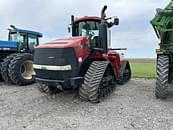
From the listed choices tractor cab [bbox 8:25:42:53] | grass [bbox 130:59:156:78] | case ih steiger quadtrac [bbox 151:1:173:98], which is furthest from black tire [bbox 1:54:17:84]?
grass [bbox 130:59:156:78]

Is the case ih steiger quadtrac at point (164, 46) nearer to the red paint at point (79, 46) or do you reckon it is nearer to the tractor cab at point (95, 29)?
the tractor cab at point (95, 29)

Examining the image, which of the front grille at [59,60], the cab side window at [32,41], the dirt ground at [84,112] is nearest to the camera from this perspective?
the dirt ground at [84,112]

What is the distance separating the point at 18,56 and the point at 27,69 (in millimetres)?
926

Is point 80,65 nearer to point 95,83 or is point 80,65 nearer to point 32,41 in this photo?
point 95,83

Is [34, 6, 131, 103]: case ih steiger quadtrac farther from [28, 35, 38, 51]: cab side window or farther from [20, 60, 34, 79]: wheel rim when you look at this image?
[28, 35, 38, 51]: cab side window

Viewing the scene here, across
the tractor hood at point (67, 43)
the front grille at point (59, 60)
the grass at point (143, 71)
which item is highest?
the tractor hood at point (67, 43)

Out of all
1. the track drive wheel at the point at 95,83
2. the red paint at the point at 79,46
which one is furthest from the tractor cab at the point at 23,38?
the track drive wheel at the point at 95,83

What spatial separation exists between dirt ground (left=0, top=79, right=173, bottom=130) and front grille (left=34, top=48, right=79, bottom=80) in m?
0.83

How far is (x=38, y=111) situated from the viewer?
8242mm

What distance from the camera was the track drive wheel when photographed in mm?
8680

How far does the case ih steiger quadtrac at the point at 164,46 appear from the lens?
8.80 m

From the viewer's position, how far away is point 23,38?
1472 centimetres

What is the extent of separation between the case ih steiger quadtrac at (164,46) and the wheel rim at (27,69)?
18.3 feet

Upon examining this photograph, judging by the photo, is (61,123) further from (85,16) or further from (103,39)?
(85,16)
